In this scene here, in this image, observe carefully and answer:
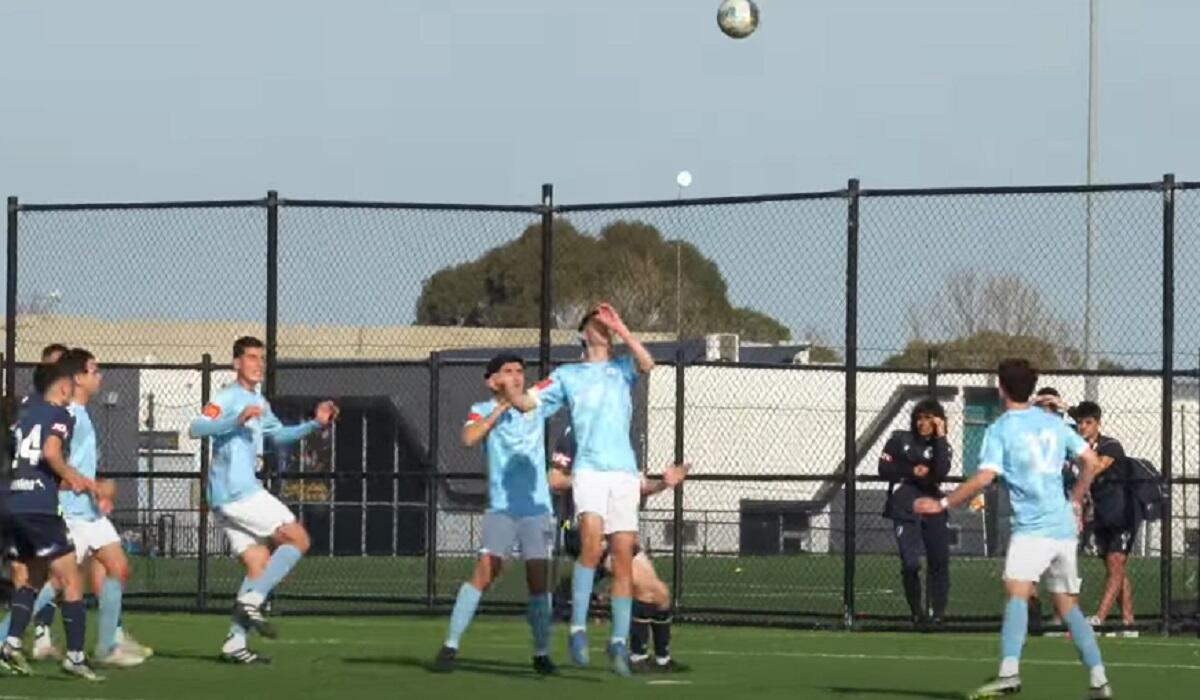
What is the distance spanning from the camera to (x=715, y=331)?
96.3 ft

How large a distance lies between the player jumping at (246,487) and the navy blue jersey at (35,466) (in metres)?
1.18

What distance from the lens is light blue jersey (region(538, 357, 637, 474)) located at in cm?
1588

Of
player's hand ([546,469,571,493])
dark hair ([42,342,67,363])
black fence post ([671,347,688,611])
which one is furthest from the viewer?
black fence post ([671,347,688,611])

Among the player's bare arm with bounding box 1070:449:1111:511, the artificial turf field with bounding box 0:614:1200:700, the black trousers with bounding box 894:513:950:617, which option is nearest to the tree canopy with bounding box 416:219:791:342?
the black trousers with bounding box 894:513:950:617

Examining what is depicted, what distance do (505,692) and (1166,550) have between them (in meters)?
7.46

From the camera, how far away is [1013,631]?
47.2ft

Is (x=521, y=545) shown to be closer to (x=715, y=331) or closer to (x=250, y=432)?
(x=250, y=432)

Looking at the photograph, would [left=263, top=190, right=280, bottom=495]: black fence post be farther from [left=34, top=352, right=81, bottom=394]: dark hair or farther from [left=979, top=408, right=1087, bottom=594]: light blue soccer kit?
[left=979, top=408, right=1087, bottom=594]: light blue soccer kit

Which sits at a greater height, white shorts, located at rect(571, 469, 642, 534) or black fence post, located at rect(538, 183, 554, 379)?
black fence post, located at rect(538, 183, 554, 379)

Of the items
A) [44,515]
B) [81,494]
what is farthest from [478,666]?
[44,515]

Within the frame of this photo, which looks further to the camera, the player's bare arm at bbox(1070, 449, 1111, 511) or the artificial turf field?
the artificial turf field

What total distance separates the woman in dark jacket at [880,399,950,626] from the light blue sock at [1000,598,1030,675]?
7732 mm

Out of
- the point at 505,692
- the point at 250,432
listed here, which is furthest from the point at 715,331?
the point at 505,692

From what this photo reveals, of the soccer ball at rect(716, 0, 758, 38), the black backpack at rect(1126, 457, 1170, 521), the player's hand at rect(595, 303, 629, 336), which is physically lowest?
the black backpack at rect(1126, 457, 1170, 521)
